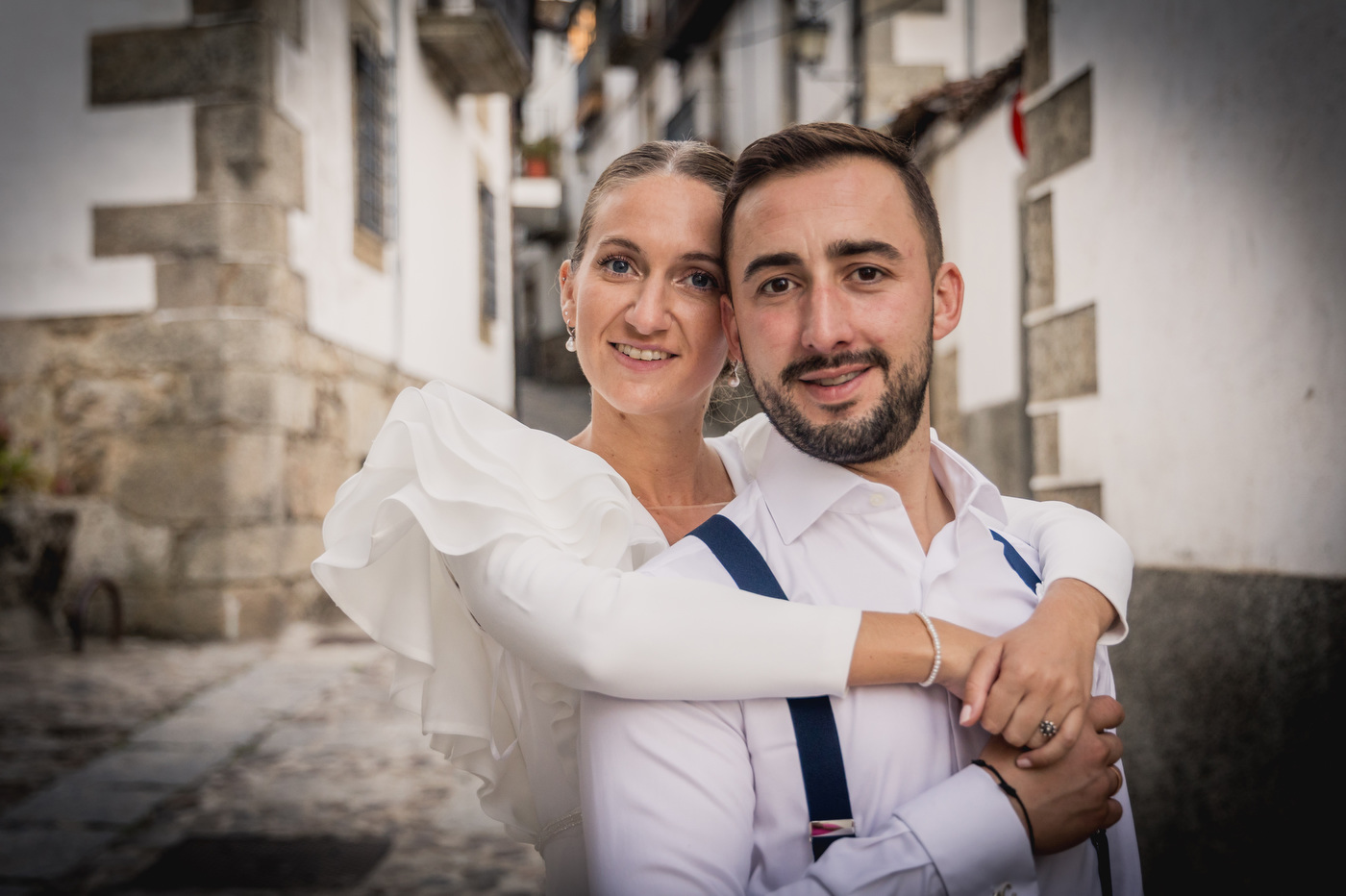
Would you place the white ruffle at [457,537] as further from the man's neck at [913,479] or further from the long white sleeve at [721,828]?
the man's neck at [913,479]

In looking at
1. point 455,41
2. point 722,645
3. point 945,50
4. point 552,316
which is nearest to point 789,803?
point 722,645

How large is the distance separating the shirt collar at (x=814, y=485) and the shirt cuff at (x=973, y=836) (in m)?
0.46

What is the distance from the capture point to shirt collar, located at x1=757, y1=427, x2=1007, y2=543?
156cm

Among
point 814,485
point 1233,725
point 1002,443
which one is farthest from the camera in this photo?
point 1002,443

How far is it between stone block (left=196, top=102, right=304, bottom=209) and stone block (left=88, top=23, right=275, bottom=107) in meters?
0.09

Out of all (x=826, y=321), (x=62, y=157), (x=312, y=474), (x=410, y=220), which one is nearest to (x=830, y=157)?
(x=826, y=321)

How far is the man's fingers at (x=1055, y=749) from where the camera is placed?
127 cm

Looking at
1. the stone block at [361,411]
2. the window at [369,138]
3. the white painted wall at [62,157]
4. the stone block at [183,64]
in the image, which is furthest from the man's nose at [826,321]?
the window at [369,138]

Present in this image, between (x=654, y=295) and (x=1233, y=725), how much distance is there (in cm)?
214

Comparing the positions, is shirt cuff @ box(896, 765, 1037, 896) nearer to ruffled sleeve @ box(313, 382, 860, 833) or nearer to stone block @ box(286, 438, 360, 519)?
ruffled sleeve @ box(313, 382, 860, 833)

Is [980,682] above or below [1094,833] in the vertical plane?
above

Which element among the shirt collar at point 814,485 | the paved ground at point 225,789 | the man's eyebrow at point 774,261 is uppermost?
the man's eyebrow at point 774,261

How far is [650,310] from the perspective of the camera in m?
1.83

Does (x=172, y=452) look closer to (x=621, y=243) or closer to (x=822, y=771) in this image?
(x=621, y=243)
